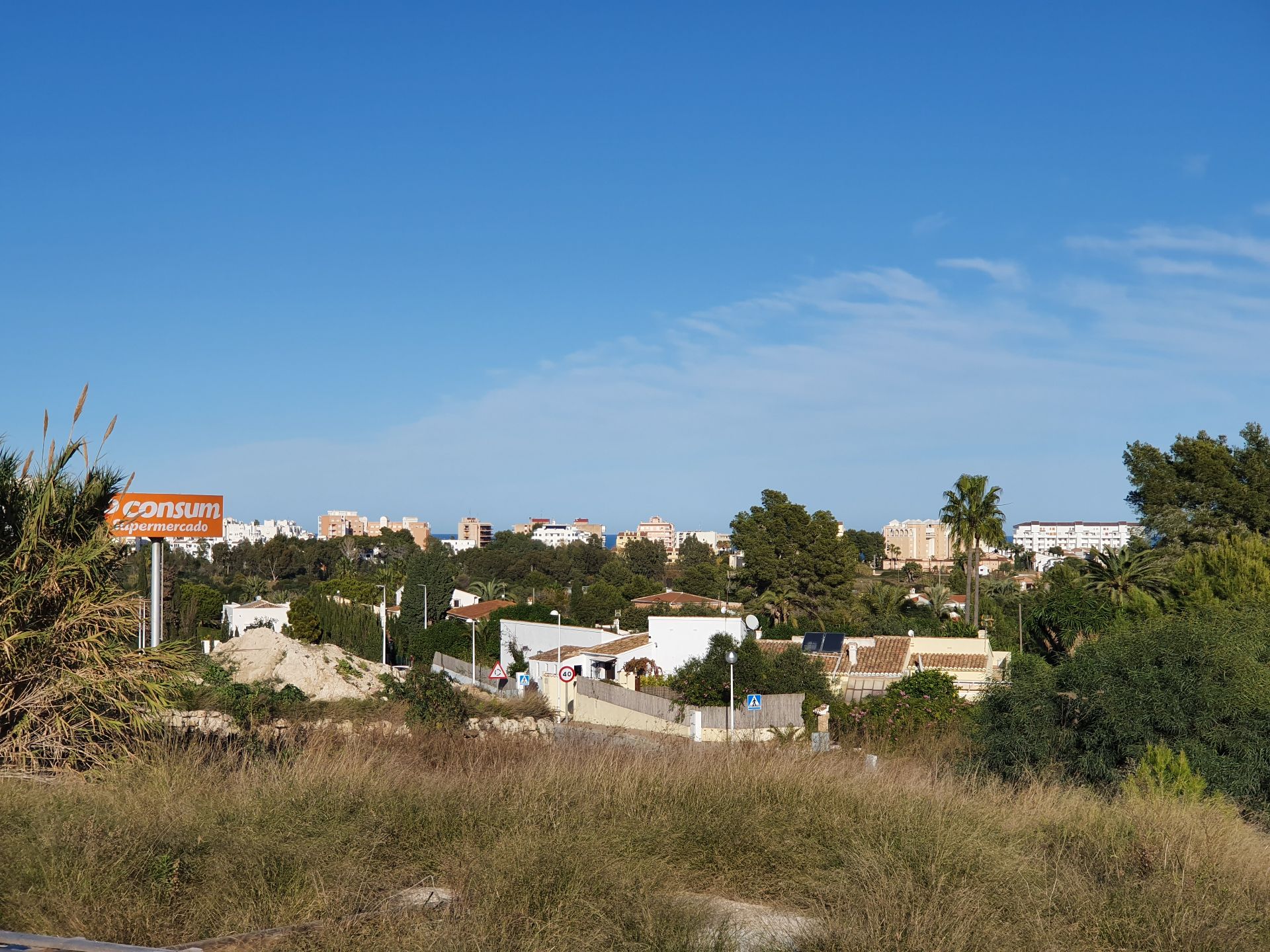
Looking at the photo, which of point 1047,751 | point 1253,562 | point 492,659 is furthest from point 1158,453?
point 1047,751

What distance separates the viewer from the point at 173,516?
494 inches

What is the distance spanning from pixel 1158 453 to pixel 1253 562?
18690 mm

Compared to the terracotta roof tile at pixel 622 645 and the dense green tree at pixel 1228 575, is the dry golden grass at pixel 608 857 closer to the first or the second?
the dense green tree at pixel 1228 575

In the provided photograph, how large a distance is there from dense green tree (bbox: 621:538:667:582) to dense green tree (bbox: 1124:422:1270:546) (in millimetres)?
72367

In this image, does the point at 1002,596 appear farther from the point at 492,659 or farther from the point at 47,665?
the point at 47,665

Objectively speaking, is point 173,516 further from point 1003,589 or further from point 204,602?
point 1003,589

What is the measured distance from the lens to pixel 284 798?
668cm

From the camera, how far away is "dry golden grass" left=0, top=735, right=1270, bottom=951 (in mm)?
4973

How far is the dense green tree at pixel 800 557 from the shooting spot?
64688 millimetres

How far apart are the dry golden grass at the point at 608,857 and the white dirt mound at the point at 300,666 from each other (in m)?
18.4

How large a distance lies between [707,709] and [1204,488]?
2878cm

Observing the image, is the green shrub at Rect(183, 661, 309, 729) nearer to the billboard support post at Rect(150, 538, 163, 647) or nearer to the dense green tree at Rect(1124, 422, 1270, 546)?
the billboard support post at Rect(150, 538, 163, 647)

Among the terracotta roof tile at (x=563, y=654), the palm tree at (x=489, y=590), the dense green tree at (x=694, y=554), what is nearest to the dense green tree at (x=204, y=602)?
the palm tree at (x=489, y=590)

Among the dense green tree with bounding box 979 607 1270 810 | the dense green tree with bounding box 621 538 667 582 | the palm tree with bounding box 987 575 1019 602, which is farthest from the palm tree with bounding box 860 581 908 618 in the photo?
the dense green tree with bounding box 621 538 667 582
